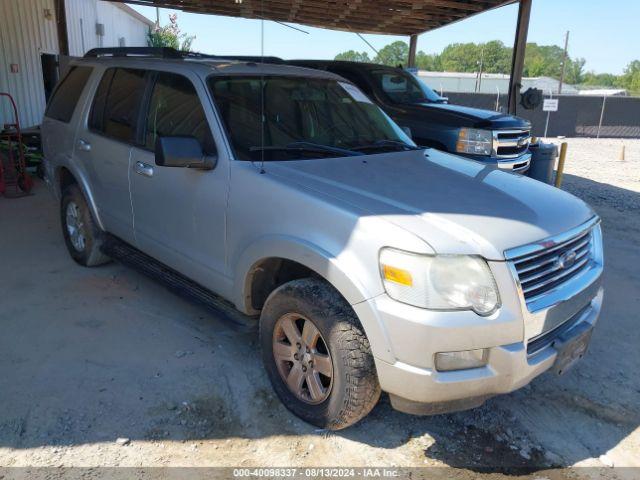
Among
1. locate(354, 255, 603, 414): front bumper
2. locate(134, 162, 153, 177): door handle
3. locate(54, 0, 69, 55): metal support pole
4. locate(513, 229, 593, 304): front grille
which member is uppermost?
locate(54, 0, 69, 55): metal support pole

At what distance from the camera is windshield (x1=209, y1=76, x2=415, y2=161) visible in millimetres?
3555

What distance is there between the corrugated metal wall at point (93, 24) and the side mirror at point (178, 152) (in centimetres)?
1531

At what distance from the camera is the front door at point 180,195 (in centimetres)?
349

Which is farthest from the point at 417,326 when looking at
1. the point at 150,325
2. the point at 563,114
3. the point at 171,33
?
the point at 171,33

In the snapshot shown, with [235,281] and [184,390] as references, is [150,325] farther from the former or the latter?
[235,281]

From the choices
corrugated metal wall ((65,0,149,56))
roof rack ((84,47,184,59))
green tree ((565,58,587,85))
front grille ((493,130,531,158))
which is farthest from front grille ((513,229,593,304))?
green tree ((565,58,587,85))

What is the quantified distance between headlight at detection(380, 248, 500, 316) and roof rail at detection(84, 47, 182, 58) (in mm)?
2856

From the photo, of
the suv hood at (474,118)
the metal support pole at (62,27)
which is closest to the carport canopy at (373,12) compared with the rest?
the metal support pole at (62,27)

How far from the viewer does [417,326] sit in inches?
96.8

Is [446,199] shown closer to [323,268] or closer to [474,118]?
[323,268]

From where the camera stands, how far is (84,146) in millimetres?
4844

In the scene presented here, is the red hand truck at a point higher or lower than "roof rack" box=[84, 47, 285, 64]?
lower

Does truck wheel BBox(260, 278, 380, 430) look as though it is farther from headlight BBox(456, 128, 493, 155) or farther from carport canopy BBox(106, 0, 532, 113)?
carport canopy BBox(106, 0, 532, 113)

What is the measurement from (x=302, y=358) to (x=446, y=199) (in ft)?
3.89
